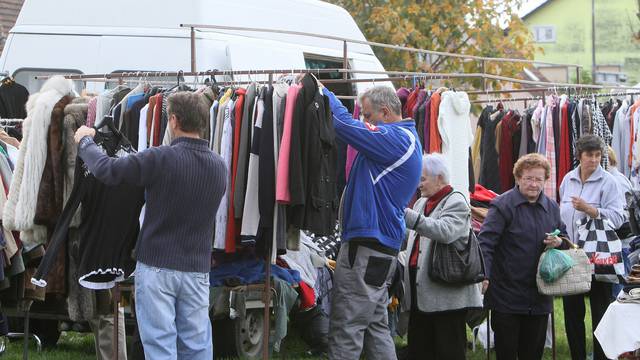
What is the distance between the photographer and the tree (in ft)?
61.6

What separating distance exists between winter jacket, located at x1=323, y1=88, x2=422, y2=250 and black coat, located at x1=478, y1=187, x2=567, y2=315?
108 centimetres

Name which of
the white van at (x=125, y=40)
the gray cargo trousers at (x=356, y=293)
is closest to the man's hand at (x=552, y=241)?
the gray cargo trousers at (x=356, y=293)

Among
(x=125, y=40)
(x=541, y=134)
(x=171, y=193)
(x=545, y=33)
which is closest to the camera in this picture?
(x=171, y=193)

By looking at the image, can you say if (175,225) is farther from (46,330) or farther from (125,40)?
(125,40)

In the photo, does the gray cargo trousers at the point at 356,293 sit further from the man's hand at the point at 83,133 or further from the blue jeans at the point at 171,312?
the man's hand at the point at 83,133

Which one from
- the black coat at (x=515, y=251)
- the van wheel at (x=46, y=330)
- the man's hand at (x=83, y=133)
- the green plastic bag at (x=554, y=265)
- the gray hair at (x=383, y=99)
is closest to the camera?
the man's hand at (x=83, y=133)

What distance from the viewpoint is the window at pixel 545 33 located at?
53.3m

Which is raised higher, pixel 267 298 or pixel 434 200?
pixel 434 200

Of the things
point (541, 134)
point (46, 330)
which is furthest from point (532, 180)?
point (46, 330)

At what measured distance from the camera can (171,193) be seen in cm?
577

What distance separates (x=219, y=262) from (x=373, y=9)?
12.0 m

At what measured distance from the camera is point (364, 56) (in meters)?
12.2

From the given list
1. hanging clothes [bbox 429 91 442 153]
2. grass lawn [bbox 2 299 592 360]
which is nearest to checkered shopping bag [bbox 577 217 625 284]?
grass lawn [bbox 2 299 592 360]

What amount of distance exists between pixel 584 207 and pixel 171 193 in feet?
13.1
